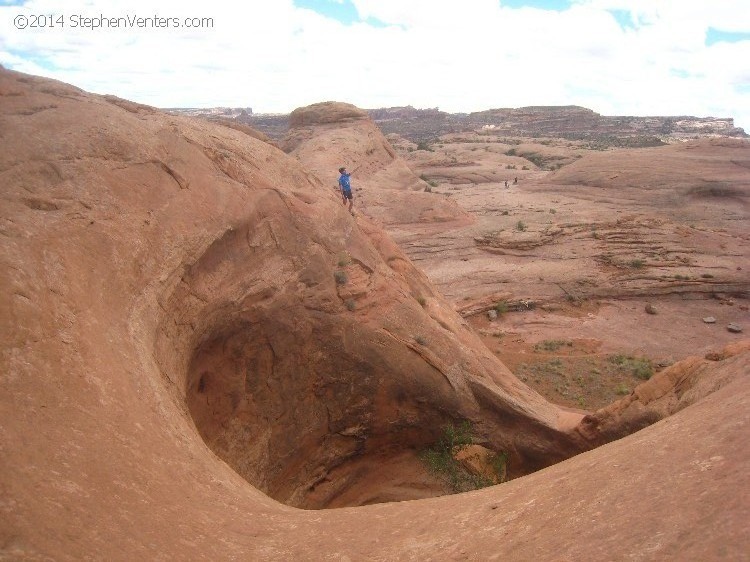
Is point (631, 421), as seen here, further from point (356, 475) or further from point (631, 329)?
point (631, 329)

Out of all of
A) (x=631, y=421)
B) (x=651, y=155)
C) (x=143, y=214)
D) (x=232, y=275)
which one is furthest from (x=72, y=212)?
(x=651, y=155)

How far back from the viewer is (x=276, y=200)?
31.1 ft

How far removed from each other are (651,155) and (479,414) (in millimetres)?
34410

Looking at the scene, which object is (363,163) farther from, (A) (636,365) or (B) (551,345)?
(A) (636,365)

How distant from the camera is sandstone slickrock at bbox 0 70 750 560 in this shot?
3.86 metres

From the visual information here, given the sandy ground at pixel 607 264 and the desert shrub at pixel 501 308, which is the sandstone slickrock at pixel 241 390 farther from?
the desert shrub at pixel 501 308

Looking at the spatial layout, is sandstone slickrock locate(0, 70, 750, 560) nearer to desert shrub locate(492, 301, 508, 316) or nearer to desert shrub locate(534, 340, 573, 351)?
desert shrub locate(534, 340, 573, 351)

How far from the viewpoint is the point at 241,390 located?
28.1 feet

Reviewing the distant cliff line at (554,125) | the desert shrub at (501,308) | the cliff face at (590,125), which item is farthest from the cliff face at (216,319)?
the cliff face at (590,125)

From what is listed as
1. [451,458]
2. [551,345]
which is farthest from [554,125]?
[451,458]

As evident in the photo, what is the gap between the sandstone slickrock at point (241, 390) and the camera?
3855mm

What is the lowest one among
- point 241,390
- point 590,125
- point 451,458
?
point 451,458

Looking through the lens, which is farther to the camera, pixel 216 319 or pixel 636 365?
pixel 636 365

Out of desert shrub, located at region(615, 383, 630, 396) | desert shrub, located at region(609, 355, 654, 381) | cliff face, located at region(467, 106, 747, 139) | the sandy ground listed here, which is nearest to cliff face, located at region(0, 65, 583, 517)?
desert shrub, located at region(615, 383, 630, 396)
